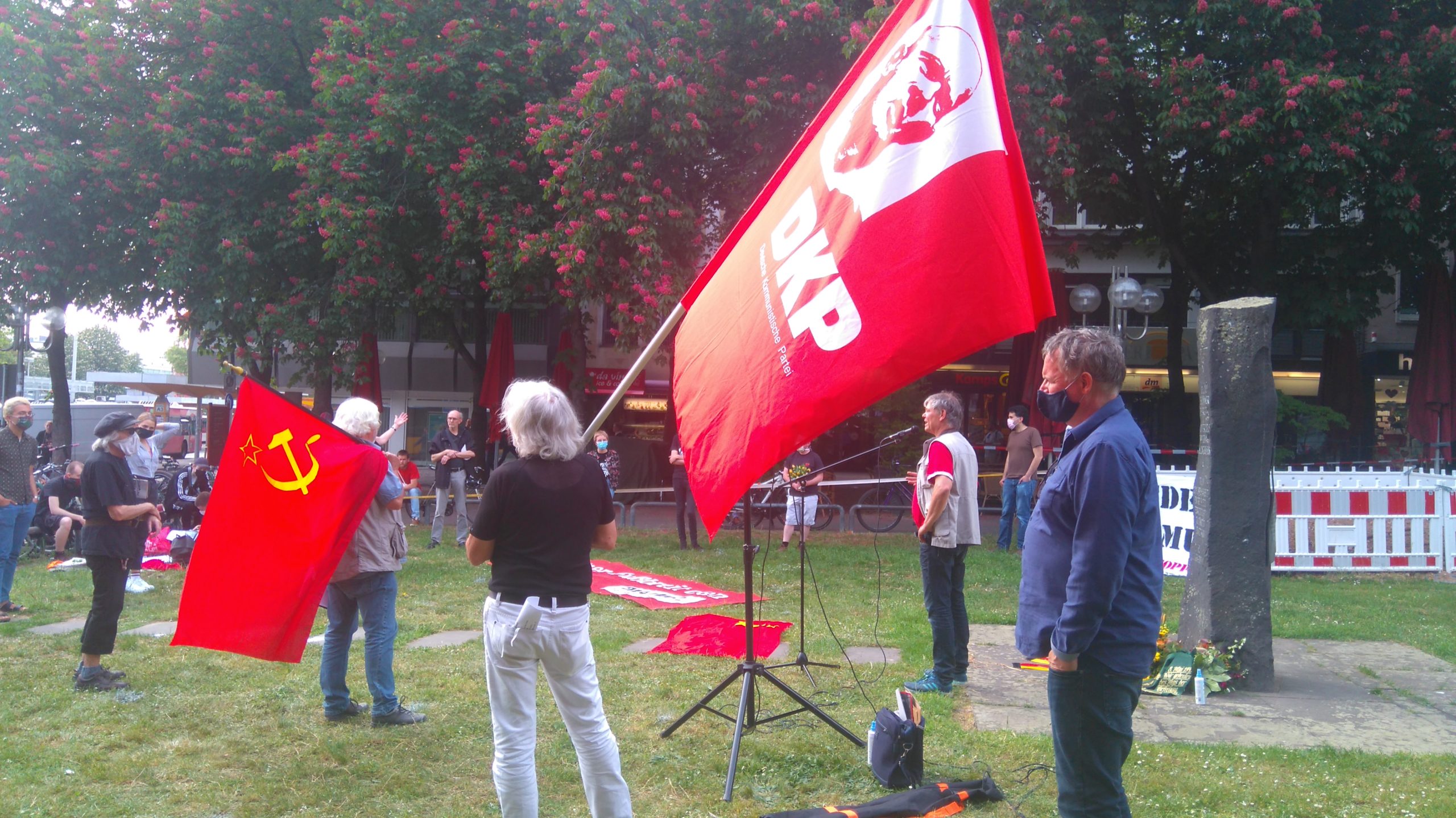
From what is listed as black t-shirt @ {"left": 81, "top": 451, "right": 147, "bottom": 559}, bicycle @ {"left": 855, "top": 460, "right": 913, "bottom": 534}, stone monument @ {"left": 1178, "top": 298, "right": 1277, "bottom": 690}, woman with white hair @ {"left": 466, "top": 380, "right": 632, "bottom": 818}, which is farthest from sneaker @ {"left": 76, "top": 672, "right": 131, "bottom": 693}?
bicycle @ {"left": 855, "top": 460, "right": 913, "bottom": 534}

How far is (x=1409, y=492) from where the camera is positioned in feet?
38.9

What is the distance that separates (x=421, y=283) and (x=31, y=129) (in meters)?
7.28

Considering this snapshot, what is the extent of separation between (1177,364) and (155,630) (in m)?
18.6

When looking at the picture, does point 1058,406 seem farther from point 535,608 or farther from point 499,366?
point 499,366

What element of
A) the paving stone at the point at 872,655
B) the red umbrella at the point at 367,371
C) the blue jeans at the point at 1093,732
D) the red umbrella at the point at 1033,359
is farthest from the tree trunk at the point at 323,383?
the blue jeans at the point at 1093,732

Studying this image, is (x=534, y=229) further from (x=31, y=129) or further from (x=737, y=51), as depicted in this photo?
(x=31, y=129)

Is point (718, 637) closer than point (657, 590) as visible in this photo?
Yes

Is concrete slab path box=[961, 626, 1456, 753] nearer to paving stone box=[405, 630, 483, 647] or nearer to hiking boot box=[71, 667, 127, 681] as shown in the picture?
paving stone box=[405, 630, 483, 647]

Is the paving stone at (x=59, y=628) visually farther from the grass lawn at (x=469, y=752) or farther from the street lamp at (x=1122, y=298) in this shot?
the street lamp at (x=1122, y=298)

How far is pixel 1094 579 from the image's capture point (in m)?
2.94

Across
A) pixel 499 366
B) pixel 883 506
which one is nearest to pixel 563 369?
pixel 499 366

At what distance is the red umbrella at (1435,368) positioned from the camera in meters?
17.5

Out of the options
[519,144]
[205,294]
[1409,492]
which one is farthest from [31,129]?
[1409,492]

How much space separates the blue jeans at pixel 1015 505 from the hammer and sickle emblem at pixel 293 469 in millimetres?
9572
